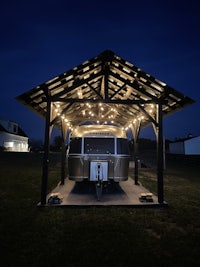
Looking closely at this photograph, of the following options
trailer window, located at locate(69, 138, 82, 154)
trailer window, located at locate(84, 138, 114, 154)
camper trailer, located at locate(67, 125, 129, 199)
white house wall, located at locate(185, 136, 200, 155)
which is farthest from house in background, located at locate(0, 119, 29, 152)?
white house wall, located at locate(185, 136, 200, 155)

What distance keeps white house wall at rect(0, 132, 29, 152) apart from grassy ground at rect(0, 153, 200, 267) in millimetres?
27330

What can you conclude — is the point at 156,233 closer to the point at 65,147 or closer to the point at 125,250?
the point at 125,250

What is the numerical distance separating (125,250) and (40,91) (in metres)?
5.65

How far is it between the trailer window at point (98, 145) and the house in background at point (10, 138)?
2528cm

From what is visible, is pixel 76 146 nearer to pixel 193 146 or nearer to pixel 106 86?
pixel 106 86

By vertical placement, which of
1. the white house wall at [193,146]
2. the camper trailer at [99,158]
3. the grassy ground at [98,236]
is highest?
the white house wall at [193,146]

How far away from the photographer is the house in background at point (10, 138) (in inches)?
1197

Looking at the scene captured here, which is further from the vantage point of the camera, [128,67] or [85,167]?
[85,167]

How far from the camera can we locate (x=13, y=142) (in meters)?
34.0

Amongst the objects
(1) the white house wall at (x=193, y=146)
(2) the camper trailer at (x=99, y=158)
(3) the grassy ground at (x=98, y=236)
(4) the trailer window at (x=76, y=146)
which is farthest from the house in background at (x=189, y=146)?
(4) the trailer window at (x=76, y=146)

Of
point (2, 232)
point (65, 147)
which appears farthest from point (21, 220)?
point (65, 147)

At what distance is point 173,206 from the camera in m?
6.10

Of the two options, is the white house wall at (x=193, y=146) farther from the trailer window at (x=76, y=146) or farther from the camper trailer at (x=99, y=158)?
the trailer window at (x=76, y=146)

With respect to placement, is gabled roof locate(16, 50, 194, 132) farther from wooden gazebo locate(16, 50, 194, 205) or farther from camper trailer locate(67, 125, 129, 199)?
camper trailer locate(67, 125, 129, 199)
